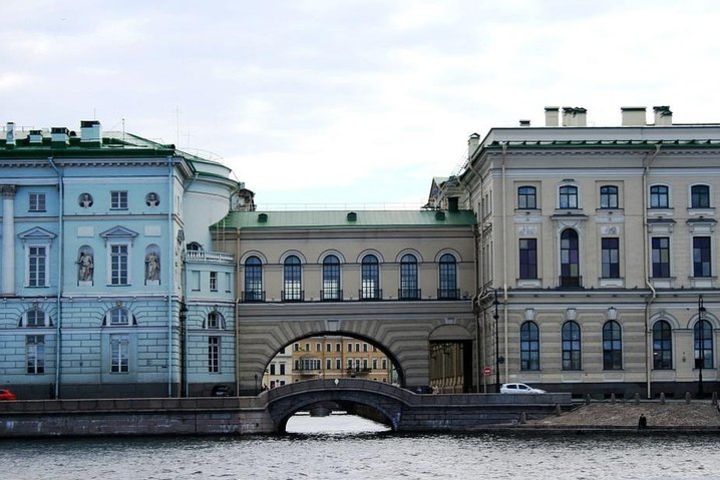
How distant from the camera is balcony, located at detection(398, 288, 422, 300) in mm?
95875

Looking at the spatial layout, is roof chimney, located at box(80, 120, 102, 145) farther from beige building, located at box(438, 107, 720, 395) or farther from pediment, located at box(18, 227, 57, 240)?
beige building, located at box(438, 107, 720, 395)

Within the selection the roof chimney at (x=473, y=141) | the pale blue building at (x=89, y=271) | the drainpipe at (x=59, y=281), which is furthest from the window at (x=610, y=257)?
the drainpipe at (x=59, y=281)

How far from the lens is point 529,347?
9006 centimetres

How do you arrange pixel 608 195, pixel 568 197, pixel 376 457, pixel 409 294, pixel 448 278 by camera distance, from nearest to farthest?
Answer: pixel 376 457 < pixel 568 197 < pixel 608 195 < pixel 409 294 < pixel 448 278

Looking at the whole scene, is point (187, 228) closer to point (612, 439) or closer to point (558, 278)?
point (558, 278)

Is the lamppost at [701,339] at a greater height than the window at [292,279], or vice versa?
the window at [292,279]

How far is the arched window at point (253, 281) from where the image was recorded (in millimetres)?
95875

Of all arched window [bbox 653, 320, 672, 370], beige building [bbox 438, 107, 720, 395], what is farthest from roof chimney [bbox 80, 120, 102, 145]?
arched window [bbox 653, 320, 672, 370]

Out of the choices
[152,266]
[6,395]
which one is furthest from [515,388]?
[6,395]

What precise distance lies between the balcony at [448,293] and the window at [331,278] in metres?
5.83

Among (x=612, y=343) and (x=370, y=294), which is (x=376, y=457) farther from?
(x=370, y=294)

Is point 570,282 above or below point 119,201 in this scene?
below

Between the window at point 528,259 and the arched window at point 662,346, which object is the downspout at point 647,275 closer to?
the arched window at point 662,346

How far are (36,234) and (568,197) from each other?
2887 cm
